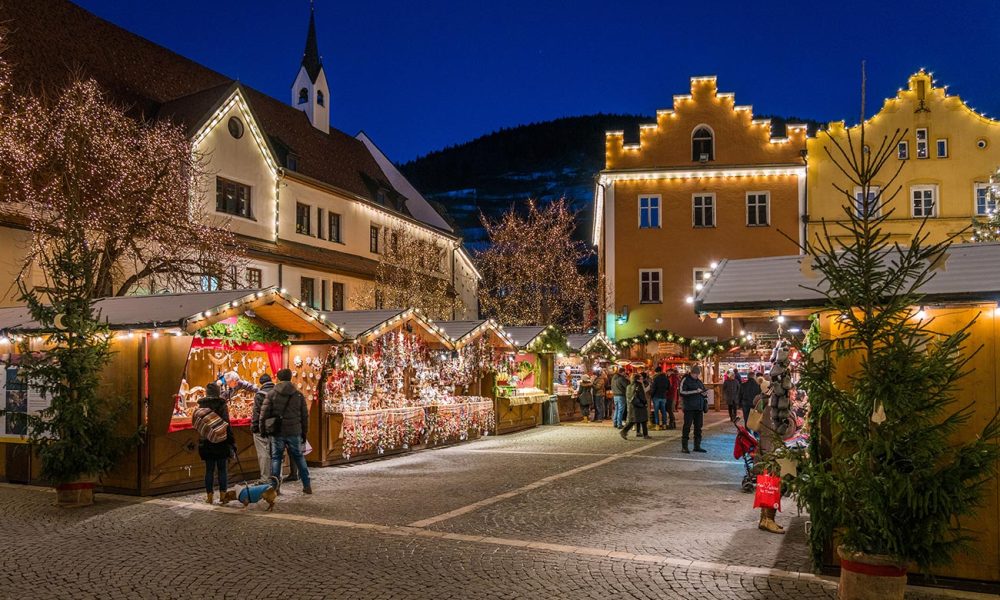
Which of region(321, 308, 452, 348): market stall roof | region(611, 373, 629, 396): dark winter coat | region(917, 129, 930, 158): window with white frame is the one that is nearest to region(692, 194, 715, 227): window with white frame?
region(917, 129, 930, 158): window with white frame

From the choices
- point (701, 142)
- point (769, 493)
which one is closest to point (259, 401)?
point (769, 493)

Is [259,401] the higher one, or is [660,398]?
[259,401]

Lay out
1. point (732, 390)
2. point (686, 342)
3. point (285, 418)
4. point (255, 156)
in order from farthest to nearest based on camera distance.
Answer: point (686, 342) → point (255, 156) → point (732, 390) → point (285, 418)

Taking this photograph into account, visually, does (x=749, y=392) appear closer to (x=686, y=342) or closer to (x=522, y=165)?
(x=686, y=342)

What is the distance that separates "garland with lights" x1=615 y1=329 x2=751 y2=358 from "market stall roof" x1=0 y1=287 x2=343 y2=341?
19159 millimetres

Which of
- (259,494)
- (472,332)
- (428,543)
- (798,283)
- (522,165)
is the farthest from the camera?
(522,165)

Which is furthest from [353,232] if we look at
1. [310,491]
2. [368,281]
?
[310,491]

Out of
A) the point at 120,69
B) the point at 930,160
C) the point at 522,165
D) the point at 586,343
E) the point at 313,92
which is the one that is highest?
the point at 522,165

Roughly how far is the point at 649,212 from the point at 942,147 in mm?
12023

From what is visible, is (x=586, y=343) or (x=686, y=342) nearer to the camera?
(x=586, y=343)

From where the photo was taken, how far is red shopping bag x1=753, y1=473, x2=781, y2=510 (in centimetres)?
888

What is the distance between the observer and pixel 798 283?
25.3ft

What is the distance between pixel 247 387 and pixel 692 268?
24.2 meters

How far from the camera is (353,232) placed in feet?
109
